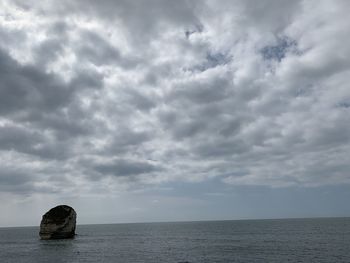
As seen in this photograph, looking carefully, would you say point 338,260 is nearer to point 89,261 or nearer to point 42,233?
point 89,261

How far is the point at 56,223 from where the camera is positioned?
378 ft

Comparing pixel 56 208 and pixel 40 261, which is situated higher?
pixel 56 208

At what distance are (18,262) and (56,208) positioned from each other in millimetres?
54080

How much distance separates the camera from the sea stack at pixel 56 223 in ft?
377

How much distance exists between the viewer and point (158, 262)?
205 feet

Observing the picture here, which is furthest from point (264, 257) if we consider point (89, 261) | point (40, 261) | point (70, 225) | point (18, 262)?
point (70, 225)

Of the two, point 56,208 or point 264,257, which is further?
point 56,208

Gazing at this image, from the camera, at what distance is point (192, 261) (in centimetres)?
6206

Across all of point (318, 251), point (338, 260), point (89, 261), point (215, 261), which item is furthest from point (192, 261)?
point (318, 251)

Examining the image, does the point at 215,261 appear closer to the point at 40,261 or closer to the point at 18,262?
the point at 40,261

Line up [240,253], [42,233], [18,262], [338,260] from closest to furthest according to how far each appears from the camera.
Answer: [338,260], [18,262], [240,253], [42,233]

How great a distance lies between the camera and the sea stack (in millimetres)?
114938

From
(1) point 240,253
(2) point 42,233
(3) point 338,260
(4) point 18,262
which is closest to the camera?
(3) point 338,260

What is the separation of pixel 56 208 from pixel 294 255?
82163 millimetres
